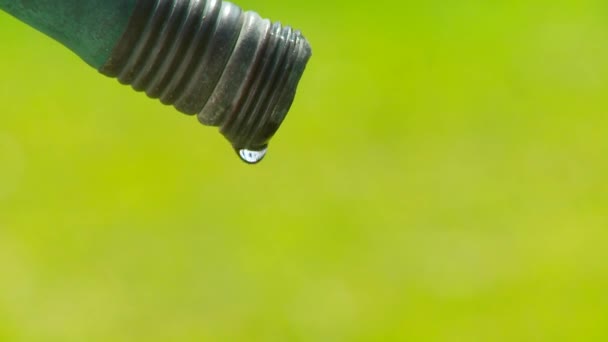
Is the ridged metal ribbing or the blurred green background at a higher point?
the blurred green background

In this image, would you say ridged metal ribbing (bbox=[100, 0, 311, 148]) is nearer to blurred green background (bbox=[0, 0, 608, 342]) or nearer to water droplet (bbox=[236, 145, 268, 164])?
water droplet (bbox=[236, 145, 268, 164])

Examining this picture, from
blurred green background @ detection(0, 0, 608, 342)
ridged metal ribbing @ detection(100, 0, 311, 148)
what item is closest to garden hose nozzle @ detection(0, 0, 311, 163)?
ridged metal ribbing @ detection(100, 0, 311, 148)

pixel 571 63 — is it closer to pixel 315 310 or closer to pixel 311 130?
pixel 311 130

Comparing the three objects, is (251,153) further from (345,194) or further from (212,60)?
(345,194)

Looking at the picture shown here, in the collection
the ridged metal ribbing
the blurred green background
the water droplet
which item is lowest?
the ridged metal ribbing

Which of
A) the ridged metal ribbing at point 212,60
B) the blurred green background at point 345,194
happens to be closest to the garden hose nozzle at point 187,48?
the ridged metal ribbing at point 212,60

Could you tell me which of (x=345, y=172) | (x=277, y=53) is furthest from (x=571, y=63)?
(x=277, y=53)

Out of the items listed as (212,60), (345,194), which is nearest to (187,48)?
(212,60)

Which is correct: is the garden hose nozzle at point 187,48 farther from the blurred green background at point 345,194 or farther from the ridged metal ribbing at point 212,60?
the blurred green background at point 345,194
